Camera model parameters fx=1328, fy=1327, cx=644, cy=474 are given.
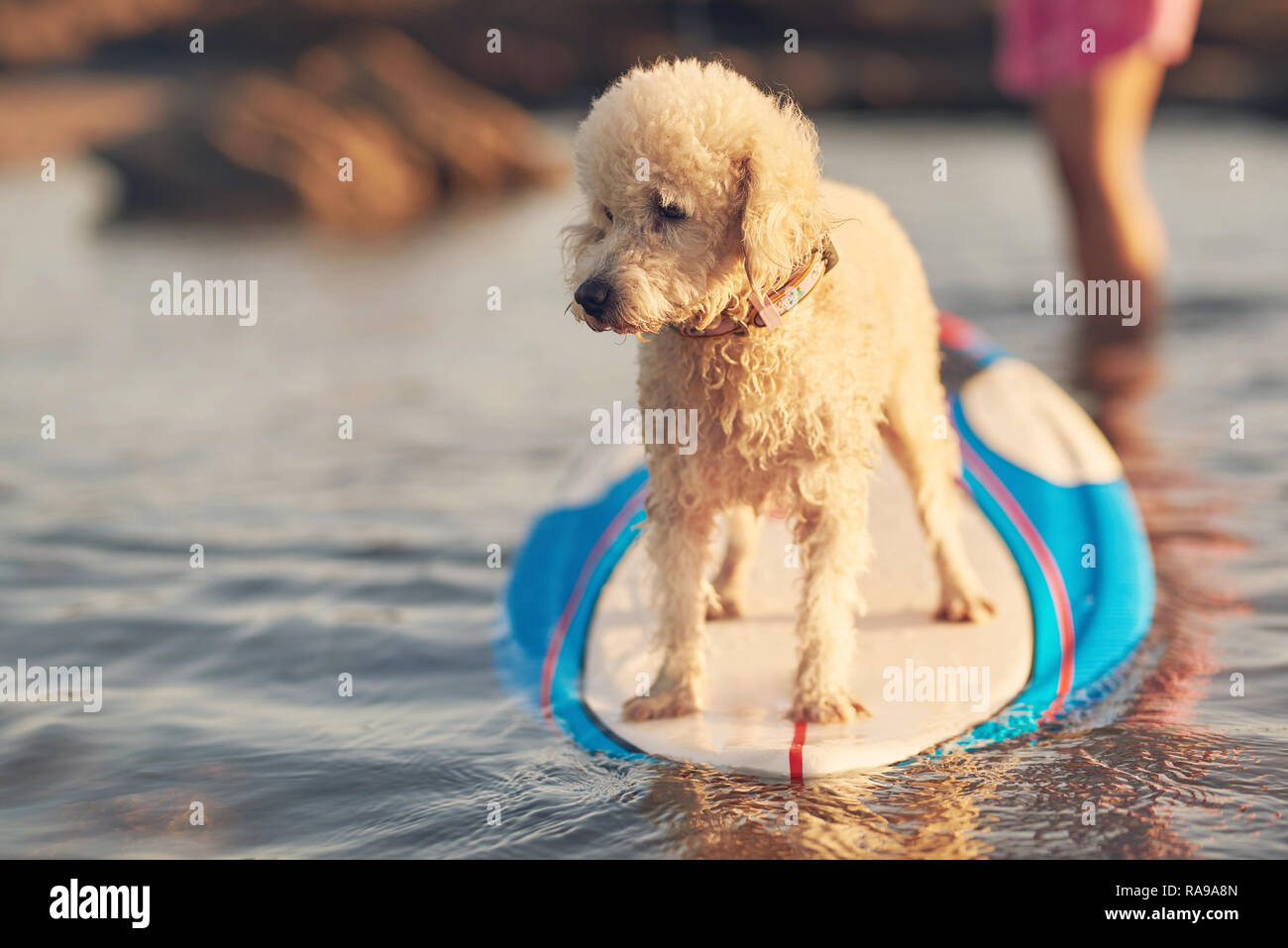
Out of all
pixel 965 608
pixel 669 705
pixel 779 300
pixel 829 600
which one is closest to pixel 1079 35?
pixel 965 608

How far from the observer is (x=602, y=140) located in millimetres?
3334

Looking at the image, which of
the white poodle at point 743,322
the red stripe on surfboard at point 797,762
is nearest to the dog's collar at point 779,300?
the white poodle at point 743,322

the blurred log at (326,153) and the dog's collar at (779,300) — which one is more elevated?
the blurred log at (326,153)

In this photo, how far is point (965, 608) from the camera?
4.37 meters

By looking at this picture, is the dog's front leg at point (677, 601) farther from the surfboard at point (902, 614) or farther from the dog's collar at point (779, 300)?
the dog's collar at point (779, 300)

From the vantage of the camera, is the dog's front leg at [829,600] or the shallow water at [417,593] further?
the dog's front leg at [829,600]

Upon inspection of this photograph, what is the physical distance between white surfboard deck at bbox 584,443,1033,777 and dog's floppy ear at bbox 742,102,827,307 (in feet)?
4.05

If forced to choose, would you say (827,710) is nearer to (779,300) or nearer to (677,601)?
(677,601)

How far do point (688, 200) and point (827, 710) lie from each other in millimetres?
1473

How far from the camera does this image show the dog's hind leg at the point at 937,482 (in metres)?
4.22

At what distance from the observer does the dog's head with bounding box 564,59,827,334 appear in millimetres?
3234

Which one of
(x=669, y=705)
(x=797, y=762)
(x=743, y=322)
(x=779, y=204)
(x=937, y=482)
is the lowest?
(x=797, y=762)

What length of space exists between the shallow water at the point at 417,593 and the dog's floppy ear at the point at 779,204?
1351 mm
